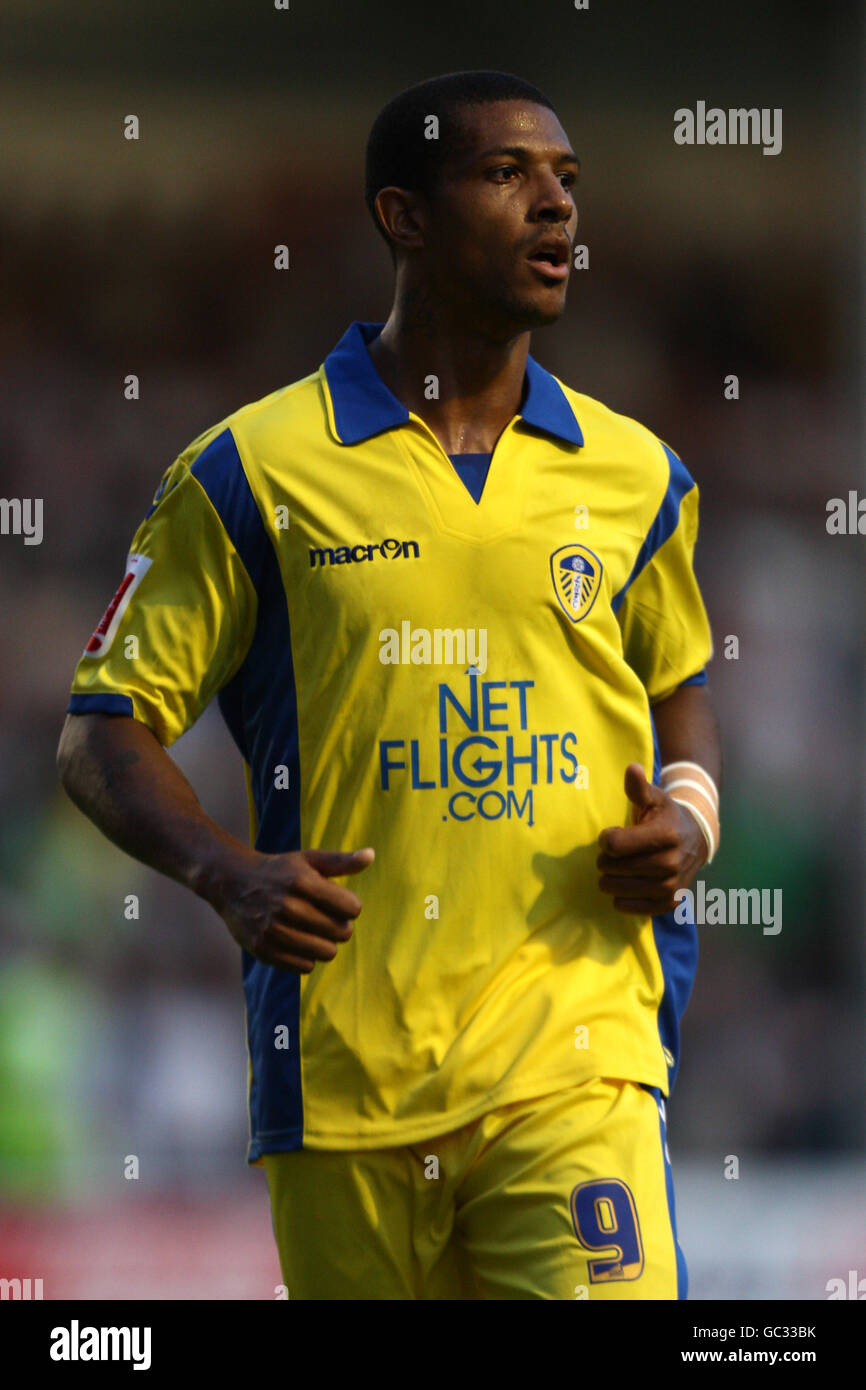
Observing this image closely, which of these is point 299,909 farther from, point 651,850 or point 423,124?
point 423,124

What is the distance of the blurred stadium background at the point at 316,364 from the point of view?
710cm

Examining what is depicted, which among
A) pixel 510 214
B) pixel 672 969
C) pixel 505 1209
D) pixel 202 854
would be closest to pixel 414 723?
pixel 202 854

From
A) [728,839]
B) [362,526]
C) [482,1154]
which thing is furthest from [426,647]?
[728,839]

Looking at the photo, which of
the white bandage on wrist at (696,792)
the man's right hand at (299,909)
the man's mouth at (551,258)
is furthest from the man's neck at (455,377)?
the man's right hand at (299,909)

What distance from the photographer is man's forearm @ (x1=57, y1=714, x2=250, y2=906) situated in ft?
9.52

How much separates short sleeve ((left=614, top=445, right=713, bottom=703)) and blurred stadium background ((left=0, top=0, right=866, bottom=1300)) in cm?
363

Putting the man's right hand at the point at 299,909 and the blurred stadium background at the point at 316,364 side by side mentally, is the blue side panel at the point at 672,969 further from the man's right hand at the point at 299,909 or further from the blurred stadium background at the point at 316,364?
the blurred stadium background at the point at 316,364

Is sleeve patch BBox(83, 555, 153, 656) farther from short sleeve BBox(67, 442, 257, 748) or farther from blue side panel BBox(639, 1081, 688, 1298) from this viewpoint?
blue side panel BBox(639, 1081, 688, 1298)

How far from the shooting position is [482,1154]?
9.50ft

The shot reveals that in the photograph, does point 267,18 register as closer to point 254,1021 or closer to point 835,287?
point 835,287

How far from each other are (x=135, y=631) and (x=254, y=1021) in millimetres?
621

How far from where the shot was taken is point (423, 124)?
10.8ft

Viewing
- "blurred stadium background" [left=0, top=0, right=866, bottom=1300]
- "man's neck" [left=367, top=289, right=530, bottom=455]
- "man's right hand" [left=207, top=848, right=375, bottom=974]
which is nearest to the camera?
"man's right hand" [left=207, top=848, right=375, bottom=974]

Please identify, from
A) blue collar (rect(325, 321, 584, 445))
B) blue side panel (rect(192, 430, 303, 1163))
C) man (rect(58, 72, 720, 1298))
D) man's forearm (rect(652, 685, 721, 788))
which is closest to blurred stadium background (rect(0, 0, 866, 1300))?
man's forearm (rect(652, 685, 721, 788))
